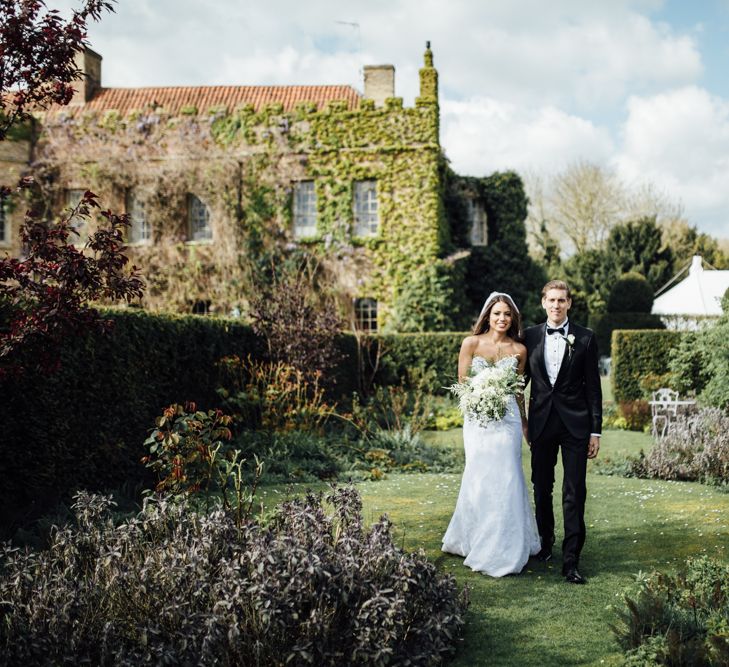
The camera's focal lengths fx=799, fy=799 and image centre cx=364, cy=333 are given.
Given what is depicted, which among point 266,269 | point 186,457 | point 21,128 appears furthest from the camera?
point 21,128

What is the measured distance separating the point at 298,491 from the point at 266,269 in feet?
42.4

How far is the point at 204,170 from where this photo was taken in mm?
22109

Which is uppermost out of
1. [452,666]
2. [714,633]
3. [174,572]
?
[174,572]

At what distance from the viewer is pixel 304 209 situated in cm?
2219

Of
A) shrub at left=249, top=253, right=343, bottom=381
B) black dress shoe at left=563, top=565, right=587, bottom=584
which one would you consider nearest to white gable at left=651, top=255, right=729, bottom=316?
shrub at left=249, top=253, right=343, bottom=381

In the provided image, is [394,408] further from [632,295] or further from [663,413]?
[632,295]

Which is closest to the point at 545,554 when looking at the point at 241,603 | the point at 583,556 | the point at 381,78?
the point at 583,556

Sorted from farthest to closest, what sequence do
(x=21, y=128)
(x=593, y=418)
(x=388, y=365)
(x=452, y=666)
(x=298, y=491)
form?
(x=21, y=128) < (x=388, y=365) < (x=298, y=491) < (x=593, y=418) < (x=452, y=666)

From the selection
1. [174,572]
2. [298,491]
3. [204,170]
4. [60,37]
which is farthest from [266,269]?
[174,572]

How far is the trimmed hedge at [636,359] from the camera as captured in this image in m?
16.3

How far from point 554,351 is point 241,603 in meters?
3.16

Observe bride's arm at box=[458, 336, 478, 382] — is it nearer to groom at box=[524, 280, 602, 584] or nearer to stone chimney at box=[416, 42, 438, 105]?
groom at box=[524, 280, 602, 584]

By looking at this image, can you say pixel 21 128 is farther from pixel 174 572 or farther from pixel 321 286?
pixel 174 572

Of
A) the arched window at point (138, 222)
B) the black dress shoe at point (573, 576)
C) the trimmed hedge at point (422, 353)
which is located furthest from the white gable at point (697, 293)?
the black dress shoe at point (573, 576)
